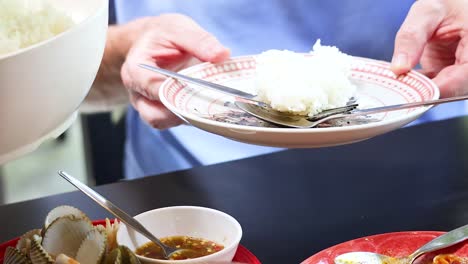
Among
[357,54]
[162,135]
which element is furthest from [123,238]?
[357,54]

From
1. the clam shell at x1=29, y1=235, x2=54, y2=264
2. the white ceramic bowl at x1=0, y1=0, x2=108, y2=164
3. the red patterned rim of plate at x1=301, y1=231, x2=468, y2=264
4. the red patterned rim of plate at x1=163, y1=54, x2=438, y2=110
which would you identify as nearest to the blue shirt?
the red patterned rim of plate at x1=163, y1=54, x2=438, y2=110

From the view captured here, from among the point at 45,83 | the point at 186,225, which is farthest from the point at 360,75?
the point at 45,83

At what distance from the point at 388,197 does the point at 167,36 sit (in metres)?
0.41

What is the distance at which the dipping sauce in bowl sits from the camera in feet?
2.48

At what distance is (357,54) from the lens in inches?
55.8

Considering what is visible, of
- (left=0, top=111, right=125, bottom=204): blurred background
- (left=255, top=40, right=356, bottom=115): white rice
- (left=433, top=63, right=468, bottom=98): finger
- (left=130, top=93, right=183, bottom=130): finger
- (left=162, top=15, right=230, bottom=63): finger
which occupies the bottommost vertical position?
(left=0, top=111, right=125, bottom=204): blurred background

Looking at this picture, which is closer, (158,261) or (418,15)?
(158,261)

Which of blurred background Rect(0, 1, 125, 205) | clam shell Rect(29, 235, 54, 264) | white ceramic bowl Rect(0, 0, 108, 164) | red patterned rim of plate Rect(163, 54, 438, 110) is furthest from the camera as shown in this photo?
blurred background Rect(0, 1, 125, 205)

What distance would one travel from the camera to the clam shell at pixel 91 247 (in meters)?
0.70

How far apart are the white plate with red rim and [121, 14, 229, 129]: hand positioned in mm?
43

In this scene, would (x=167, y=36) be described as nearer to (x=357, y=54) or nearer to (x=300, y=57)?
(x=300, y=57)

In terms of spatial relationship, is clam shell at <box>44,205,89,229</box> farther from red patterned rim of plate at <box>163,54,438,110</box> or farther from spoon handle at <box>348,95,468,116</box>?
spoon handle at <box>348,95,468,116</box>

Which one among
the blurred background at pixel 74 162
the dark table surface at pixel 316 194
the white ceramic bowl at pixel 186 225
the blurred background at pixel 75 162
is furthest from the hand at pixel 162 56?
the blurred background at pixel 74 162

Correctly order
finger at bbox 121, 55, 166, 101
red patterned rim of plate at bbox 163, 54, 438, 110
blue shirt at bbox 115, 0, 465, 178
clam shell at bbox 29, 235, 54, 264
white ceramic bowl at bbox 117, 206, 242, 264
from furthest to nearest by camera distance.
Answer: blue shirt at bbox 115, 0, 465, 178 < finger at bbox 121, 55, 166, 101 < red patterned rim of plate at bbox 163, 54, 438, 110 < white ceramic bowl at bbox 117, 206, 242, 264 < clam shell at bbox 29, 235, 54, 264
